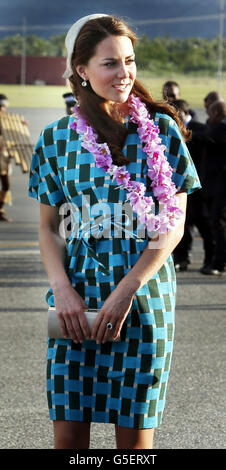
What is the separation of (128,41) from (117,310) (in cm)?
73

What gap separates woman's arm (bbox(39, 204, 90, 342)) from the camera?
A: 2.70 m

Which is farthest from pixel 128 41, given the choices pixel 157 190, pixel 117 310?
pixel 117 310

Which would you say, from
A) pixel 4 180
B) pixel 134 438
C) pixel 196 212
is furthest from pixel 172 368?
pixel 4 180

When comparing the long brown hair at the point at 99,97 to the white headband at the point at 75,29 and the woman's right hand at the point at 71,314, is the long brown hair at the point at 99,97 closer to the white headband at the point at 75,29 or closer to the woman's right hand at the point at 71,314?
the white headband at the point at 75,29

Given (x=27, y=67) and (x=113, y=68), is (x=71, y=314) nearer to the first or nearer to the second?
(x=113, y=68)

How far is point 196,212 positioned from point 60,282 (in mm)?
7447

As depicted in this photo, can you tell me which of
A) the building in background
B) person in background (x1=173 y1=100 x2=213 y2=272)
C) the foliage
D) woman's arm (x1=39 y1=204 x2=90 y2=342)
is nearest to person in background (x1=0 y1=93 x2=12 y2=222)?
the foliage

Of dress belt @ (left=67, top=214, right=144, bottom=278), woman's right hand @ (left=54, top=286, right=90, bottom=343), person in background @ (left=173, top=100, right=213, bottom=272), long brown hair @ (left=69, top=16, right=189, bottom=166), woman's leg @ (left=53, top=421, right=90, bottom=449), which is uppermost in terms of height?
long brown hair @ (left=69, top=16, right=189, bottom=166)

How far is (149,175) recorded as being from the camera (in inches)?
108

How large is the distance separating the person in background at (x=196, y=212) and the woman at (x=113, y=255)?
6671 mm

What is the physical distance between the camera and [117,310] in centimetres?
268

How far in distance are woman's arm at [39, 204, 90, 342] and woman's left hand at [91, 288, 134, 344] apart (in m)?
0.04

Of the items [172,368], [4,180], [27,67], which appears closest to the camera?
[172,368]

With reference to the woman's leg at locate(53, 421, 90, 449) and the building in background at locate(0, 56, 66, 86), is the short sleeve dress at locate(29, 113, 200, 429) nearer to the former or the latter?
the woman's leg at locate(53, 421, 90, 449)
